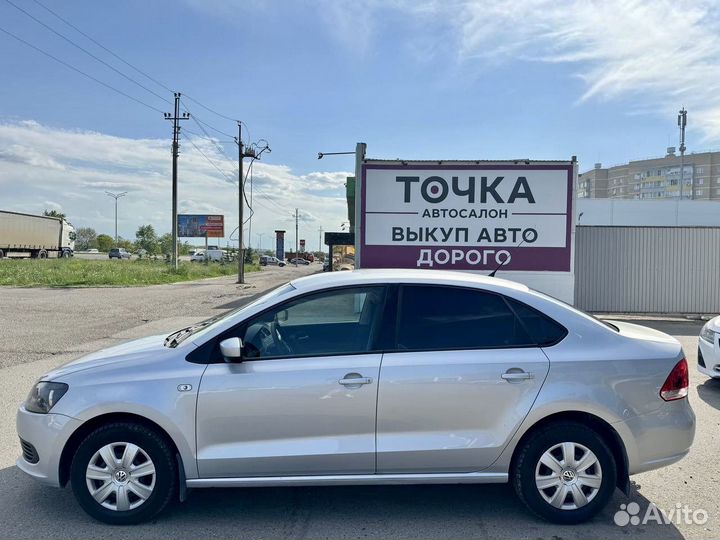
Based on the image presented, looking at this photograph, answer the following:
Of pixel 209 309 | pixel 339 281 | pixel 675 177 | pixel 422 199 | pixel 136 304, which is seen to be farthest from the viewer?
pixel 675 177

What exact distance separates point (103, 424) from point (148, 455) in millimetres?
359

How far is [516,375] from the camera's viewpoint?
138 inches

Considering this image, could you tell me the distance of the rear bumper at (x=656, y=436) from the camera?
355cm

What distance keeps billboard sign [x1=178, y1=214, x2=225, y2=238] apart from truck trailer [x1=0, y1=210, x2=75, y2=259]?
14695 millimetres

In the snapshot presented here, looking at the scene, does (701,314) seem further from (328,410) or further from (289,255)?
(289,255)

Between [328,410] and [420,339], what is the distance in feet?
2.48

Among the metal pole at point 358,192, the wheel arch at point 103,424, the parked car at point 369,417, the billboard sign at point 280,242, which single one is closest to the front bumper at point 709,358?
the parked car at point 369,417

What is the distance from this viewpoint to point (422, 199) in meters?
12.5

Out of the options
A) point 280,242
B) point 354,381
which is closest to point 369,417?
point 354,381

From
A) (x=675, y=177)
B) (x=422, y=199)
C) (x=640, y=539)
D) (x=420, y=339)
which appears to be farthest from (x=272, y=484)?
(x=675, y=177)

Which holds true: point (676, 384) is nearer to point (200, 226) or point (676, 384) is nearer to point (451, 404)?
point (451, 404)

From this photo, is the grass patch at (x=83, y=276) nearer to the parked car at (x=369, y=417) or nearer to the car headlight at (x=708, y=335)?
the parked car at (x=369, y=417)

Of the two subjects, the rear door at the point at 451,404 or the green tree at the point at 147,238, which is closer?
the rear door at the point at 451,404

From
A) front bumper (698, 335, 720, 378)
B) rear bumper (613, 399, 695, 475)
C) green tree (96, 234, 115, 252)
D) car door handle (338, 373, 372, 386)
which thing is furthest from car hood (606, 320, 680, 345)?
green tree (96, 234, 115, 252)
